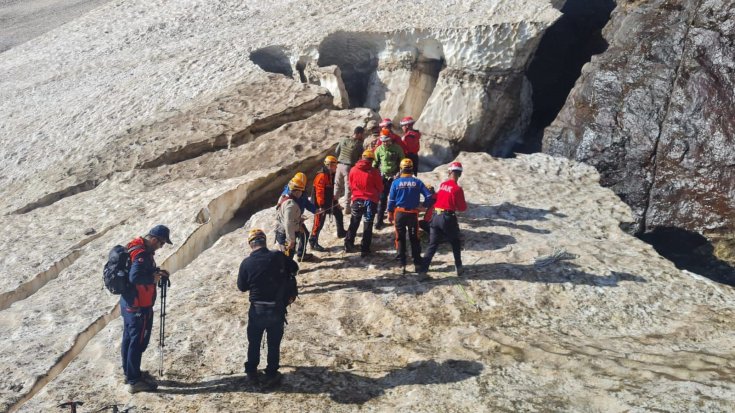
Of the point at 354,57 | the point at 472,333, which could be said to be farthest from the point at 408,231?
the point at 354,57

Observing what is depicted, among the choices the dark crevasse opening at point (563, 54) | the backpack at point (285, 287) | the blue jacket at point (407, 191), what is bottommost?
the backpack at point (285, 287)

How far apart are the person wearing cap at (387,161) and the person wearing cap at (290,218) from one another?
1825 millimetres

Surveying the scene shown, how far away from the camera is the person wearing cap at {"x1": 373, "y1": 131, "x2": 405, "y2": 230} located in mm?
10070

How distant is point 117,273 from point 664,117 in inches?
413

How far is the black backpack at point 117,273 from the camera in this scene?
6480 millimetres

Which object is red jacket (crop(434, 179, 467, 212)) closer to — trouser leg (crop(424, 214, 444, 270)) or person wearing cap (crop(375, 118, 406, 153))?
trouser leg (crop(424, 214, 444, 270))

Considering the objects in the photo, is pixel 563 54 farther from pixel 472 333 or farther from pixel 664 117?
pixel 472 333

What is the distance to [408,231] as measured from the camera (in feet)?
29.0

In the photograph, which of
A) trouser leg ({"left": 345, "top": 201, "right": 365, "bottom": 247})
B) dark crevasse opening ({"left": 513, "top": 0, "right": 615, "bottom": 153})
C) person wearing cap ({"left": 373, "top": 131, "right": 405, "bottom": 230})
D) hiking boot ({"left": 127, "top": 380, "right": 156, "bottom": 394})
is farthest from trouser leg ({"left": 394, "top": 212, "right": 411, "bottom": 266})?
dark crevasse opening ({"left": 513, "top": 0, "right": 615, "bottom": 153})

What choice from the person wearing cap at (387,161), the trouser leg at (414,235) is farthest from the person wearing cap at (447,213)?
the person wearing cap at (387,161)

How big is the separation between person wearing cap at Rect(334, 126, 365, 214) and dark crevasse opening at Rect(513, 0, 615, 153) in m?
6.78

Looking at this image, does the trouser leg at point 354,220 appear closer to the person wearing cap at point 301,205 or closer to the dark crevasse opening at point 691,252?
the person wearing cap at point 301,205

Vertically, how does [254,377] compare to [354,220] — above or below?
below

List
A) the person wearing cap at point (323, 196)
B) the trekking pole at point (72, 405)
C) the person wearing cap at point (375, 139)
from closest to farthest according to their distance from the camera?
the trekking pole at point (72, 405) < the person wearing cap at point (323, 196) < the person wearing cap at point (375, 139)
